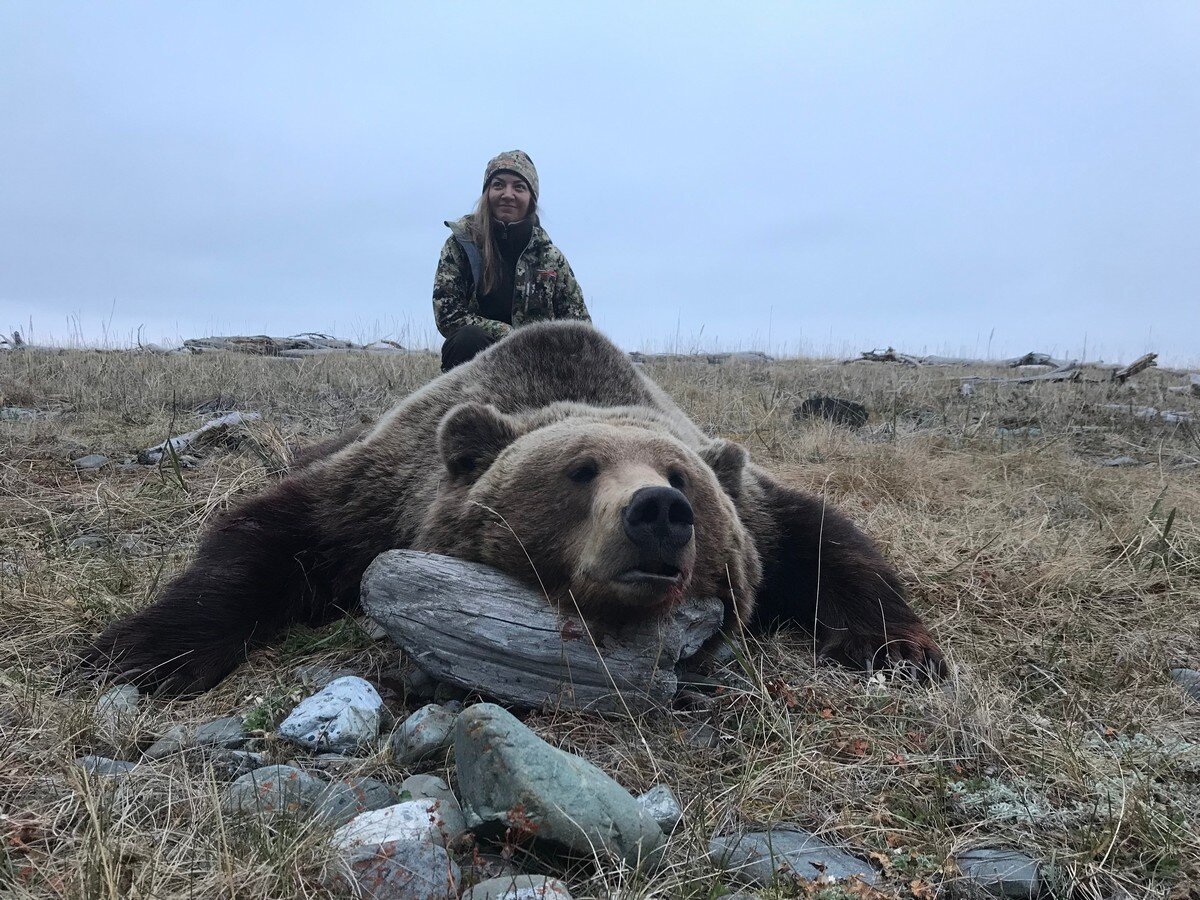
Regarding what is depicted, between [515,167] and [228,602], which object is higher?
[515,167]

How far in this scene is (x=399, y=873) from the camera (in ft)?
5.45

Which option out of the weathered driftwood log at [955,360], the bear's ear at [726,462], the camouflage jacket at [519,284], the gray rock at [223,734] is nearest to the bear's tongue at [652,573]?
the bear's ear at [726,462]

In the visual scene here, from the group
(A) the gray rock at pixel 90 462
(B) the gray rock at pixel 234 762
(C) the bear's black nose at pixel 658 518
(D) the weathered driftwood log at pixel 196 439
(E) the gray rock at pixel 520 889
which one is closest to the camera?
(E) the gray rock at pixel 520 889

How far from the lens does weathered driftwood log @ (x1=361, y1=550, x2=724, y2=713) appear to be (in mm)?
2631

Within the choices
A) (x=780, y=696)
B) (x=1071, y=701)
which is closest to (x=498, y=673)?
(x=780, y=696)

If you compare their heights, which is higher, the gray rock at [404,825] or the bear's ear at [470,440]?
the bear's ear at [470,440]

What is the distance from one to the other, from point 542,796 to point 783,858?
52 centimetres

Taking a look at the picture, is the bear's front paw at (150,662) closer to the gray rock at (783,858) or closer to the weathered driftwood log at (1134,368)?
the gray rock at (783,858)

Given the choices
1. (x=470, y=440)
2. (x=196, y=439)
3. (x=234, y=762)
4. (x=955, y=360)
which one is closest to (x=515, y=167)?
(x=196, y=439)

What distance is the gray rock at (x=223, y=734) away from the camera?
2347 mm

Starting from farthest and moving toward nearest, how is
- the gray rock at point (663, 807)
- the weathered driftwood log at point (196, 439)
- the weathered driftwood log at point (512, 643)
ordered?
1. the weathered driftwood log at point (196, 439)
2. the weathered driftwood log at point (512, 643)
3. the gray rock at point (663, 807)

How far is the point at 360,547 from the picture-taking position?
11.3 feet

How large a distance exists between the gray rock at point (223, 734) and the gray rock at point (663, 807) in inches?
42.4

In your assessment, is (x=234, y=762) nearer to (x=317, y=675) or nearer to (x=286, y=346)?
(x=317, y=675)
